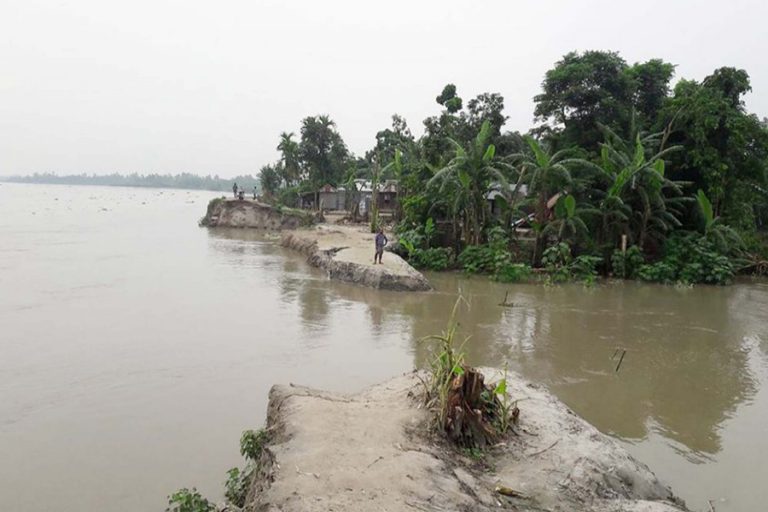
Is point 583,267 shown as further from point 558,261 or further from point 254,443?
point 254,443

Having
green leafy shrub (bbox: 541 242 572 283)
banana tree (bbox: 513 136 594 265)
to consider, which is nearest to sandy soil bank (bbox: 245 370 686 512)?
green leafy shrub (bbox: 541 242 572 283)

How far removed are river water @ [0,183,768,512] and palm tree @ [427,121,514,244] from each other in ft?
9.18

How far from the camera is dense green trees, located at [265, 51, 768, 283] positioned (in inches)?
714

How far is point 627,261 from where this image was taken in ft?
61.0

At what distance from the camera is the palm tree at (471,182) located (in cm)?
1841

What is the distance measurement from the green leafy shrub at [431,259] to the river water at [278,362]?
76.5 inches

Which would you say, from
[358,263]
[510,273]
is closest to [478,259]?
[510,273]

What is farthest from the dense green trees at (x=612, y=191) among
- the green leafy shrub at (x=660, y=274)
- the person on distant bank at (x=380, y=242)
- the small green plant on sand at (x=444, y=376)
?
the small green plant on sand at (x=444, y=376)

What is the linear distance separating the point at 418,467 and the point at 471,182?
15.5 m

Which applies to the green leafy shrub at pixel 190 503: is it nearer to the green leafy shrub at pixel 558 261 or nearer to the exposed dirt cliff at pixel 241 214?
the green leafy shrub at pixel 558 261

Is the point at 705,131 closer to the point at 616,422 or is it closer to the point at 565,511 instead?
the point at 616,422

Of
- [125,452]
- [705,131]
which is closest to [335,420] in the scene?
[125,452]

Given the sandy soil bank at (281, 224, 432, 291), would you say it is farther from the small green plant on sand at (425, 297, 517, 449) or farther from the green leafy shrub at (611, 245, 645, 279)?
the small green plant on sand at (425, 297, 517, 449)

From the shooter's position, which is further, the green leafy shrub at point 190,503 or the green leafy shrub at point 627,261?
the green leafy shrub at point 627,261
